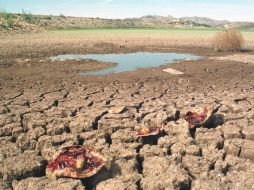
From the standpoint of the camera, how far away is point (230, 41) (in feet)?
60.0

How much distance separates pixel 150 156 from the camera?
4980 mm

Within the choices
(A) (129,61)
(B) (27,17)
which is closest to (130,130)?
(A) (129,61)

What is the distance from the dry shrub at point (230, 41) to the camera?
18.3 m

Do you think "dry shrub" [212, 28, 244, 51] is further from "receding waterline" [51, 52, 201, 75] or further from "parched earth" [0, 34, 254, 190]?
"parched earth" [0, 34, 254, 190]

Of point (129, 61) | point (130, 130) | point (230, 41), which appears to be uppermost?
point (230, 41)

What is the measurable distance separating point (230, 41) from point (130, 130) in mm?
13838

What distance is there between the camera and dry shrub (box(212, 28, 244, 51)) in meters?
18.3

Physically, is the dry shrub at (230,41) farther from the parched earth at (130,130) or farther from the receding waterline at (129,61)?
the parched earth at (130,130)

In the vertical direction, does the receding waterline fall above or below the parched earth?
above

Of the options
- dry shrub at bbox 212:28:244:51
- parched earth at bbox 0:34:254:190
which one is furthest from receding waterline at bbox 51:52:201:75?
dry shrub at bbox 212:28:244:51

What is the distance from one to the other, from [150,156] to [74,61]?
9.69 m

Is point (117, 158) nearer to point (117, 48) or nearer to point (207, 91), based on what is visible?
point (207, 91)

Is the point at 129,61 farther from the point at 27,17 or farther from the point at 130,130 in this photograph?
the point at 27,17

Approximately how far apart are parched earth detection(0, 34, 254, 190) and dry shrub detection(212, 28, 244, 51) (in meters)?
8.08
